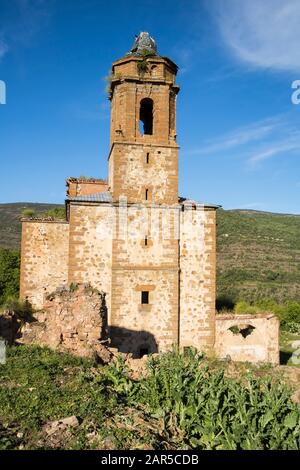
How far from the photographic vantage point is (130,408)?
764 cm

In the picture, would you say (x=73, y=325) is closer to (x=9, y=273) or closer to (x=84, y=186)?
(x=84, y=186)

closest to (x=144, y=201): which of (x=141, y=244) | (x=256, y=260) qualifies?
(x=141, y=244)

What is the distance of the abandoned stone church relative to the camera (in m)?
16.5

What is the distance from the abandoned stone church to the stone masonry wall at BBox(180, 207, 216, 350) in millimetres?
39

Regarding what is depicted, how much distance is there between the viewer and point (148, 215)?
55.8ft

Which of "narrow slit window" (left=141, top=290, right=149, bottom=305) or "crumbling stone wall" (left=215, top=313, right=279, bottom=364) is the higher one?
"narrow slit window" (left=141, top=290, right=149, bottom=305)

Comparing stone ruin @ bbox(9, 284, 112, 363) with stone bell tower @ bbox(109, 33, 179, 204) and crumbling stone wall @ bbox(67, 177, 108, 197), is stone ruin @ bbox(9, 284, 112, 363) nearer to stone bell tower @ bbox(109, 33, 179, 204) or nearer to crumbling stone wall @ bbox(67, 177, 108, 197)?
stone bell tower @ bbox(109, 33, 179, 204)

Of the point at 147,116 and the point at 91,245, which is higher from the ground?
the point at 147,116

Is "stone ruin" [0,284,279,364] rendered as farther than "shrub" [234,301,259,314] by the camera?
No

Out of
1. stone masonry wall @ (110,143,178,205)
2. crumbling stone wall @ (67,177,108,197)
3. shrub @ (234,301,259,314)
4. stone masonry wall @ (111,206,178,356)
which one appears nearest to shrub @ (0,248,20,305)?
crumbling stone wall @ (67,177,108,197)

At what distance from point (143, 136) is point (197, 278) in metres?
6.04

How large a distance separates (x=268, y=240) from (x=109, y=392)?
4761 cm

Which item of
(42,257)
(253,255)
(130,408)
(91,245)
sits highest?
(91,245)

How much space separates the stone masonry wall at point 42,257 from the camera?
17.0 m
